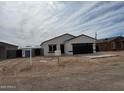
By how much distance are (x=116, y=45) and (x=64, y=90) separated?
114ft

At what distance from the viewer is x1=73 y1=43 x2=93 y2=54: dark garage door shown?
2795cm

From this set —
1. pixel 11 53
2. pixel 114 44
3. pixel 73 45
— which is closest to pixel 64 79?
pixel 73 45

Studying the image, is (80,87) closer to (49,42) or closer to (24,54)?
(49,42)

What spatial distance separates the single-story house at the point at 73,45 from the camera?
1094 inches

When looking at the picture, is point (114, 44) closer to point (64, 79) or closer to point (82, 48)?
point (82, 48)

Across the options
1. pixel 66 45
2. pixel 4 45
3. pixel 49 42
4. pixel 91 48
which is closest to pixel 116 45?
pixel 91 48

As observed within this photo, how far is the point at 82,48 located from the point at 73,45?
1.77m

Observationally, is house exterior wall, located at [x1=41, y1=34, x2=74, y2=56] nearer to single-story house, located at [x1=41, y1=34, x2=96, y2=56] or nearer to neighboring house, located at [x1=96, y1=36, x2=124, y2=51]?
single-story house, located at [x1=41, y1=34, x2=96, y2=56]

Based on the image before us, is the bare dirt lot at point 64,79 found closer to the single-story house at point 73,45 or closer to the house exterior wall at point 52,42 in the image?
the single-story house at point 73,45

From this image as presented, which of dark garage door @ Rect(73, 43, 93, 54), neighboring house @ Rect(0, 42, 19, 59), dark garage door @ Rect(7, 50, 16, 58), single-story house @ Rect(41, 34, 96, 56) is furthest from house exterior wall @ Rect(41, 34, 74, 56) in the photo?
neighboring house @ Rect(0, 42, 19, 59)

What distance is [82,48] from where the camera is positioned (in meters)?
28.1

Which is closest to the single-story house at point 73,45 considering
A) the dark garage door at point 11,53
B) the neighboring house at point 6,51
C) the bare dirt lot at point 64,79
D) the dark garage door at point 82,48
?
the dark garage door at point 82,48

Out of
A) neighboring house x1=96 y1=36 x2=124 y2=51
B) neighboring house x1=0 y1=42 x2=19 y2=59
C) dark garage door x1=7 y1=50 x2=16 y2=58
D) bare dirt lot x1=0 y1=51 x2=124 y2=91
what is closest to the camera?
bare dirt lot x1=0 y1=51 x2=124 y2=91

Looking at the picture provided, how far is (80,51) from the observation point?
2827 centimetres
